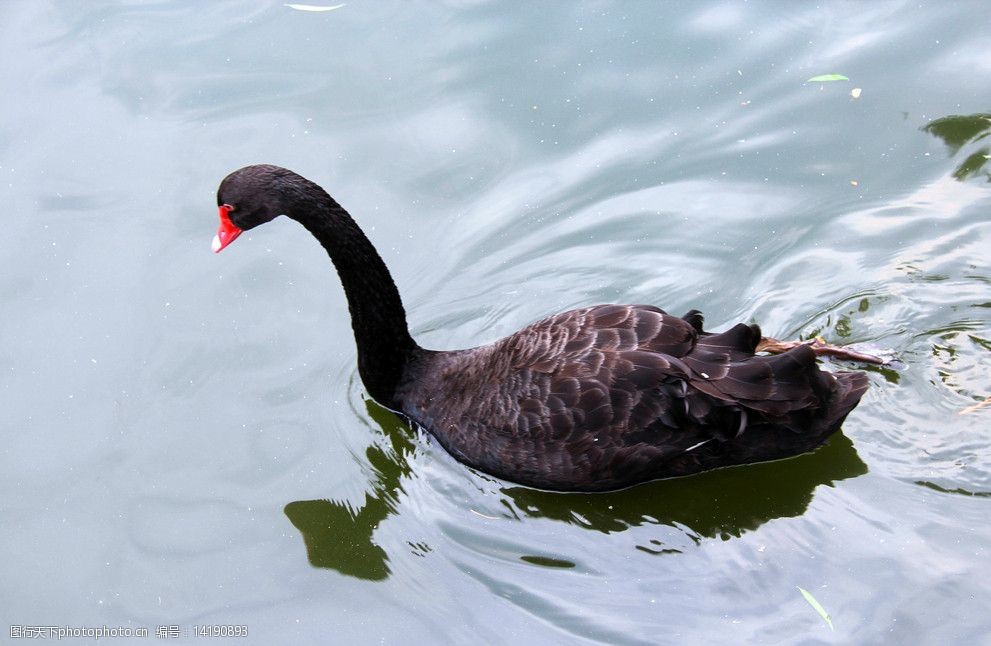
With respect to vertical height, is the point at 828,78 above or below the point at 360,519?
above

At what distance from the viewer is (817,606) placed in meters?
5.14

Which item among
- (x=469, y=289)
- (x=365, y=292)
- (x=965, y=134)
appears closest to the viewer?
(x=365, y=292)

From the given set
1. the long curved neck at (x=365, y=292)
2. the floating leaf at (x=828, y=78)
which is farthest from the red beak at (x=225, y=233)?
the floating leaf at (x=828, y=78)

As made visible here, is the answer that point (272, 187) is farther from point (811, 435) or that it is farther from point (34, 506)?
point (811, 435)

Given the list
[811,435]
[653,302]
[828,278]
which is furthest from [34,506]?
[828,278]

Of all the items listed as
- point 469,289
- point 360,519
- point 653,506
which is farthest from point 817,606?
point 469,289

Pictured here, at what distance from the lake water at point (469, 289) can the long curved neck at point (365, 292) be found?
1.03ft

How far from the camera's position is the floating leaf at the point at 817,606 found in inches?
200

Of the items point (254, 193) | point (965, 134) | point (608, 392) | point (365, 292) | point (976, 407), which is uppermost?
point (254, 193)

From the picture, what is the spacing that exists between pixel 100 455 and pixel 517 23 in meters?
4.31

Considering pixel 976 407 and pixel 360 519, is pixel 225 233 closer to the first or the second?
pixel 360 519

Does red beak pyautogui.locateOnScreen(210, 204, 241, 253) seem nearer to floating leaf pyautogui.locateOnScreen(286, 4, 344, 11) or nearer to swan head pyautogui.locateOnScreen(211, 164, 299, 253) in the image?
swan head pyautogui.locateOnScreen(211, 164, 299, 253)

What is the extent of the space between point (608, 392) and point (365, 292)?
1464 millimetres

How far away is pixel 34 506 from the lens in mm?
6082
